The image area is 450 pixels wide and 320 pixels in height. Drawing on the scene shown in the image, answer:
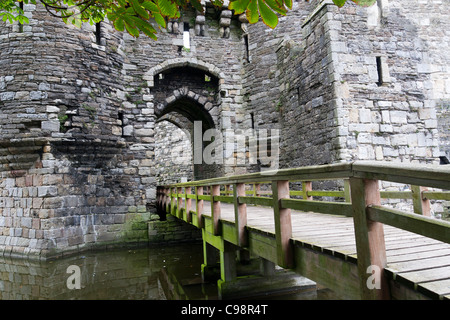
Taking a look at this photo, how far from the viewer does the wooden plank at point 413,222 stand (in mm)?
1308

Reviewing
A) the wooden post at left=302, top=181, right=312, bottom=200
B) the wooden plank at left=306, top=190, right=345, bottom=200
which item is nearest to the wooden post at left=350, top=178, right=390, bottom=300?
the wooden plank at left=306, top=190, right=345, bottom=200

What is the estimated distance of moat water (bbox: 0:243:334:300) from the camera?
467 centimetres

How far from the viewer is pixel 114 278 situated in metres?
5.53

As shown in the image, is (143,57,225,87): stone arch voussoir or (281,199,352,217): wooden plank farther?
(143,57,225,87): stone arch voussoir

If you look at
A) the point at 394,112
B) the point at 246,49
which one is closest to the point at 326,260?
Answer: the point at 394,112

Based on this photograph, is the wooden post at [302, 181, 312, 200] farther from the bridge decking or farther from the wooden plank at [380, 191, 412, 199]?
the bridge decking

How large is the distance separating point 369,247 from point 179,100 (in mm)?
8709

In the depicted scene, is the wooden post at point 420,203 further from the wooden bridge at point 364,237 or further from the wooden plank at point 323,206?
the wooden plank at point 323,206

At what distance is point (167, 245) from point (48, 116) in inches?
163

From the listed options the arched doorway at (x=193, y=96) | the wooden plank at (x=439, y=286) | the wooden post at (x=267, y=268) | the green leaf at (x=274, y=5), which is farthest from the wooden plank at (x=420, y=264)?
the arched doorway at (x=193, y=96)

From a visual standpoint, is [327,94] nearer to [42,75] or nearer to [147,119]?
[147,119]

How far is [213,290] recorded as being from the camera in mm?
4680

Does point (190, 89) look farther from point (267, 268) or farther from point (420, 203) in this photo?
point (420, 203)

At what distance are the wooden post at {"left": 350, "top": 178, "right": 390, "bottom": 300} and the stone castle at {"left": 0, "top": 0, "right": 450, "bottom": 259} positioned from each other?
3.90 metres
